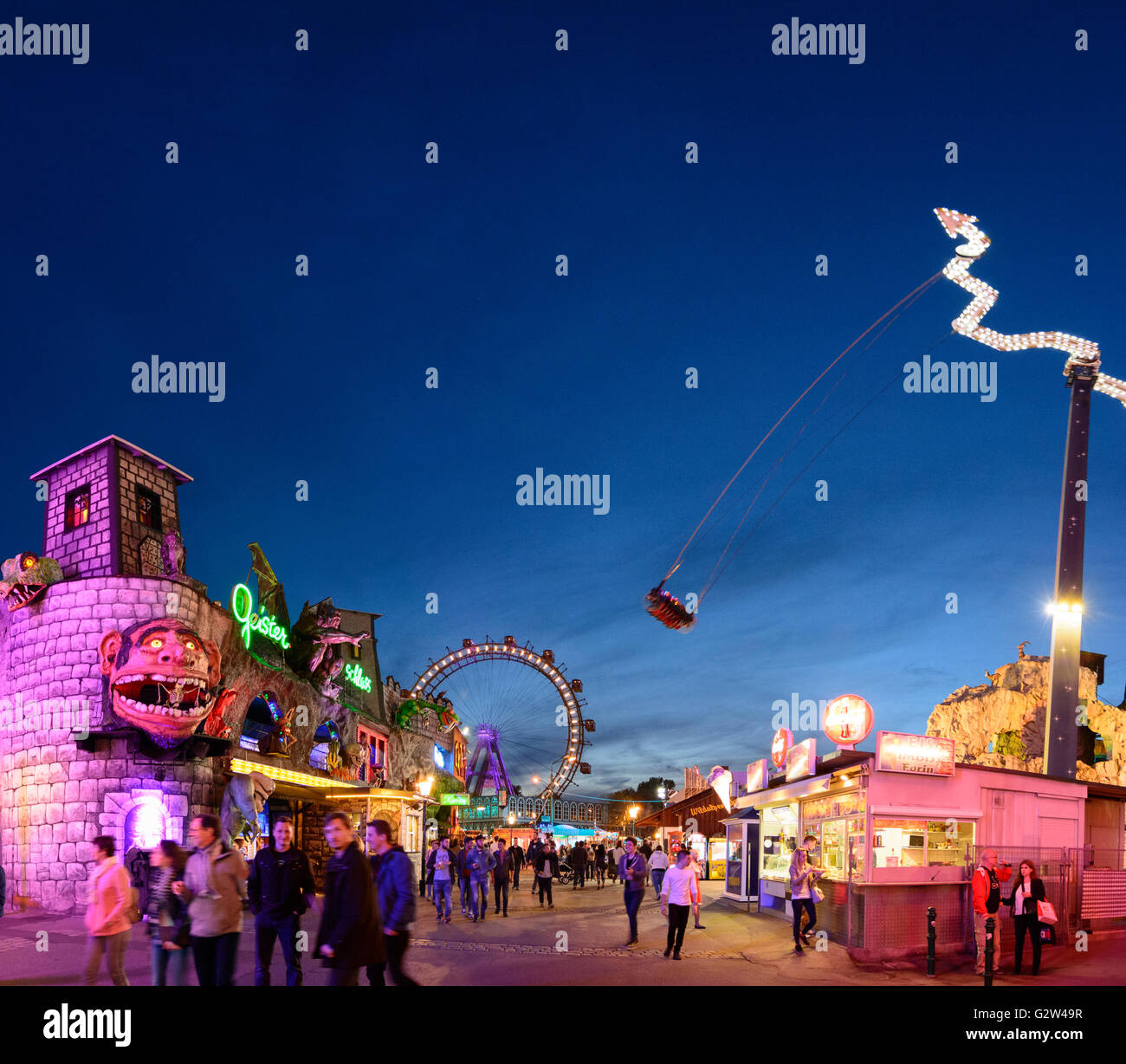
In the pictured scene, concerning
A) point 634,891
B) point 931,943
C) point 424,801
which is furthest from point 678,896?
point 424,801

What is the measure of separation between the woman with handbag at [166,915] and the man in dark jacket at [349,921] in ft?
6.28

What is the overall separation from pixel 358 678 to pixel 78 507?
569 inches

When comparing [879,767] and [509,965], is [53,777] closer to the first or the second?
[509,965]

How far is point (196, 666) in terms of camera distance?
68.7 ft

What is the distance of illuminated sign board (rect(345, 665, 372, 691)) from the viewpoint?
115 feet

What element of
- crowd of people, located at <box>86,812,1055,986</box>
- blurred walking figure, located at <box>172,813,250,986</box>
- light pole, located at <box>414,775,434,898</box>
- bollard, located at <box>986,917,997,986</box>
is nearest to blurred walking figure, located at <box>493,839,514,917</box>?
bollard, located at <box>986,917,997,986</box>

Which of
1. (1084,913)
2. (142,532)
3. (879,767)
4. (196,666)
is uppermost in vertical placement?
(142,532)

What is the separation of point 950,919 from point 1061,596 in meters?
17.0

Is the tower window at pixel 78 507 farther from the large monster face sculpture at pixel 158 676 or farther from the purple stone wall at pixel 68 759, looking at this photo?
the large monster face sculpture at pixel 158 676

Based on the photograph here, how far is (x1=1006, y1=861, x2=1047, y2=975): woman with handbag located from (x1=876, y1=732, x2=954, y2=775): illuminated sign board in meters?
2.64

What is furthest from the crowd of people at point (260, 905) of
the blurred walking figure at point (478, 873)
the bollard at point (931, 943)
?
the blurred walking figure at point (478, 873)

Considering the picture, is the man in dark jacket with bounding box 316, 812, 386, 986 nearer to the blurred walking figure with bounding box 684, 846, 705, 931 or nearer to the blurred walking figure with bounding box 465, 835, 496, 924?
the blurred walking figure with bounding box 684, 846, 705, 931
